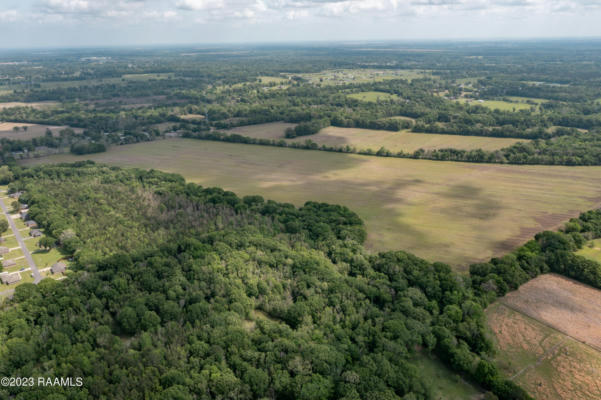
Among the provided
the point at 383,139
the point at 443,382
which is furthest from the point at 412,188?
the point at 443,382

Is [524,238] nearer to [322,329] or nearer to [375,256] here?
[375,256]

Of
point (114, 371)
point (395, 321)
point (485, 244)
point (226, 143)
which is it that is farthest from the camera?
point (226, 143)

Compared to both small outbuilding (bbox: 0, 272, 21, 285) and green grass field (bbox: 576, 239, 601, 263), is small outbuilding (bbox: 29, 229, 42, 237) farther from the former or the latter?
green grass field (bbox: 576, 239, 601, 263)

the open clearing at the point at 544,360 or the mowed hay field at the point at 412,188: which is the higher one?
the mowed hay field at the point at 412,188

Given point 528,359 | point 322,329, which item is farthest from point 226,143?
point 528,359

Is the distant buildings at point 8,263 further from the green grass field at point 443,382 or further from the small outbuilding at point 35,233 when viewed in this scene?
the green grass field at point 443,382

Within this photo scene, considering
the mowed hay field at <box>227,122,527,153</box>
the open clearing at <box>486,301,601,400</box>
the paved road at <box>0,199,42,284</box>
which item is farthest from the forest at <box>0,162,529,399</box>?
the mowed hay field at <box>227,122,527,153</box>

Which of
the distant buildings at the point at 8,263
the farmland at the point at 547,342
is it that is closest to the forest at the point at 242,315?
the farmland at the point at 547,342
